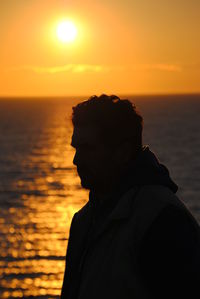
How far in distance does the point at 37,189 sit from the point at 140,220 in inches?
1823

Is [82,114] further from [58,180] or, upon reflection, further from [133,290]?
[58,180]

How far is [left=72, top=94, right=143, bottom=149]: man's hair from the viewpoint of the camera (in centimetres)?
297

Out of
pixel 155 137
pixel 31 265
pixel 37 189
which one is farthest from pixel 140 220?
pixel 155 137

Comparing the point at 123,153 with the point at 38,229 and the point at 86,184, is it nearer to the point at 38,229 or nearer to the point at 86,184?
the point at 86,184

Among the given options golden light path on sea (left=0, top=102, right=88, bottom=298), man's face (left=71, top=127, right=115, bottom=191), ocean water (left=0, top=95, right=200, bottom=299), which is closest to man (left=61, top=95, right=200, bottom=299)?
man's face (left=71, top=127, right=115, bottom=191)

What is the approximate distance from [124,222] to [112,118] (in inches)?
15.5

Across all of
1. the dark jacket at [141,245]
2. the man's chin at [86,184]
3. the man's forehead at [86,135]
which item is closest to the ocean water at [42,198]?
the man's forehead at [86,135]

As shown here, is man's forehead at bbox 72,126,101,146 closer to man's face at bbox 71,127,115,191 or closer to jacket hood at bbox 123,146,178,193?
man's face at bbox 71,127,115,191

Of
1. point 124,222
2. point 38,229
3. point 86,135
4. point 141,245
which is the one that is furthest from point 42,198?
point 141,245

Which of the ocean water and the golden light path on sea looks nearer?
the golden light path on sea

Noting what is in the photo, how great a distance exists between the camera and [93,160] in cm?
298

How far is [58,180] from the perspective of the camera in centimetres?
5525

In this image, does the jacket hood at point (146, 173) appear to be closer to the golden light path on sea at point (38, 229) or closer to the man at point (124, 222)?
the man at point (124, 222)

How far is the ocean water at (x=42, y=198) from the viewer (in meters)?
24.8
